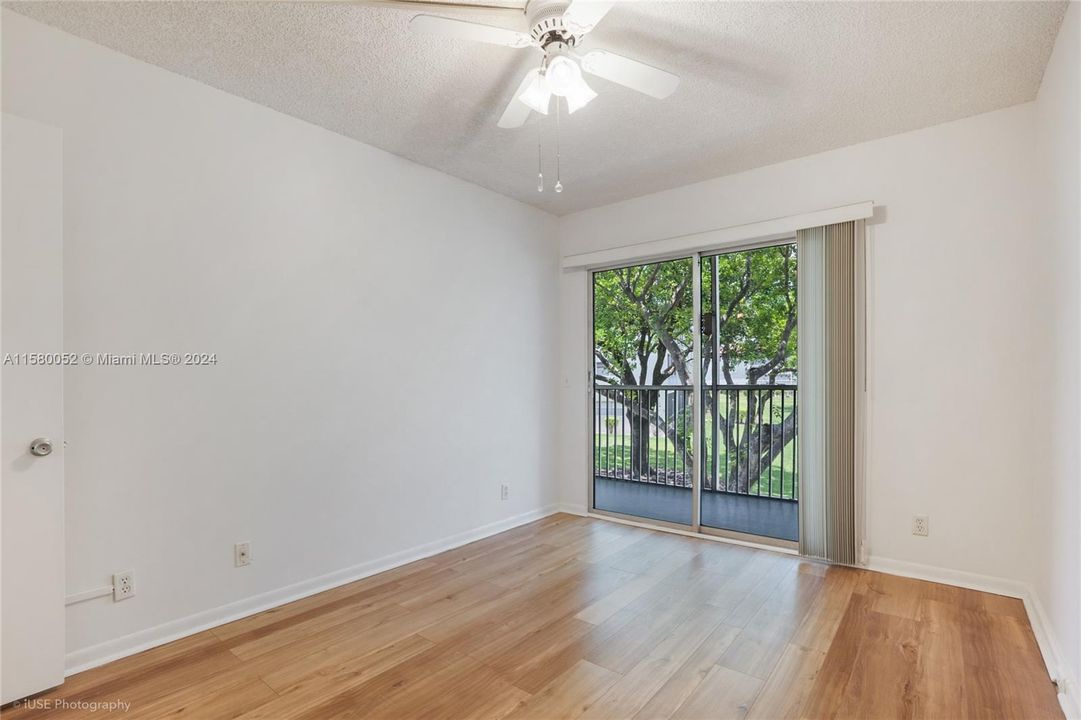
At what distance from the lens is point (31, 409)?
6.38 ft

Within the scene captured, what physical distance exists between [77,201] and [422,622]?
2295mm

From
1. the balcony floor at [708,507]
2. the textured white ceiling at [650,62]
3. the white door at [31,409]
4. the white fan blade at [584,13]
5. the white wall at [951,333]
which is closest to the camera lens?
the white fan blade at [584,13]

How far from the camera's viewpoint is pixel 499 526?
3916 mm

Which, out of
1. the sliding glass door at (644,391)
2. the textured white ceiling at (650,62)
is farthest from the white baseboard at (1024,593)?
the textured white ceiling at (650,62)

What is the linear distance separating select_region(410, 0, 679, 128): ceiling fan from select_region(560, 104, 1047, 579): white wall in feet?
6.18

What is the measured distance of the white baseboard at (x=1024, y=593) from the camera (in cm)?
178

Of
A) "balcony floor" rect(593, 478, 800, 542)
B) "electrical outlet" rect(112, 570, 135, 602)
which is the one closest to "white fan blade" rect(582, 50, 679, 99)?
"electrical outlet" rect(112, 570, 135, 602)

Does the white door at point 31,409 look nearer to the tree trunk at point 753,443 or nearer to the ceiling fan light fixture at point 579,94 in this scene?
the ceiling fan light fixture at point 579,94

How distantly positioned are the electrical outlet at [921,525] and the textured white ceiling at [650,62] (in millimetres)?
2178

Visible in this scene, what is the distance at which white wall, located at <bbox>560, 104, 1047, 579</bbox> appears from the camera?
271 cm

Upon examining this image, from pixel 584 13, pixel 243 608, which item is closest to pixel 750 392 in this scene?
pixel 584 13

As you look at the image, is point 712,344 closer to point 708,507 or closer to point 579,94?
point 708,507

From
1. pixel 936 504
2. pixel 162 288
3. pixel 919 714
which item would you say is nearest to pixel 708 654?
pixel 919 714

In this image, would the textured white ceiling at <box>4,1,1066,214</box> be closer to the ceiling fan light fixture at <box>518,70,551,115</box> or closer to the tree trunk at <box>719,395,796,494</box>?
the ceiling fan light fixture at <box>518,70,551,115</box>
